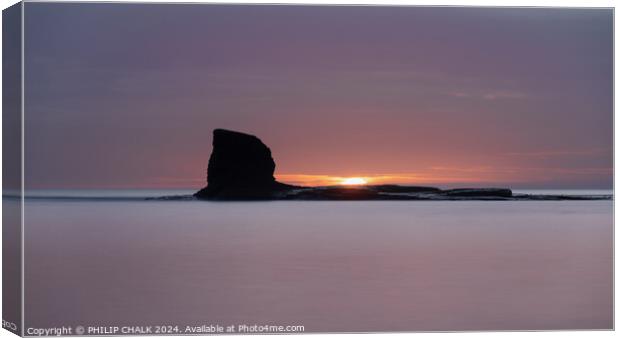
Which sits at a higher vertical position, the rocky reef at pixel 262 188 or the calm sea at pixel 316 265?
the rocky reef at pixel 262 188

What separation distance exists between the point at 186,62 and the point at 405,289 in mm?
2273

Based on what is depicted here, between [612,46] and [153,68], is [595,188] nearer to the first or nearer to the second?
[612,46]

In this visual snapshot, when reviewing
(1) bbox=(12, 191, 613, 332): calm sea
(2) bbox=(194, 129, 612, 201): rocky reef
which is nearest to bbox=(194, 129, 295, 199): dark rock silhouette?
(2) bbox=(194, 129, 612, 201): rocky reef

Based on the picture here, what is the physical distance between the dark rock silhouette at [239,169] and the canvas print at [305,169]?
0.02m

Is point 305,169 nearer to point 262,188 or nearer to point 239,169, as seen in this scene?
point 262,188

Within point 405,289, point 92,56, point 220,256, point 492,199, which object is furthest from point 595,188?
point 92,56

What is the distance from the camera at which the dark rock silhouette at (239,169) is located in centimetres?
974

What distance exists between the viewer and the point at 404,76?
985cm

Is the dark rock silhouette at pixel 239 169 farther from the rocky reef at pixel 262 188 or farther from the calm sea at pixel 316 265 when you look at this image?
the calm sea at pixel 316 265

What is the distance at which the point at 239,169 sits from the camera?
32.9 ft

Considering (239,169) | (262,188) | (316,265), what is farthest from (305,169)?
(316,265)

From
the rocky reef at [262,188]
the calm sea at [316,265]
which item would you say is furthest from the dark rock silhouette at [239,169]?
the calm sea at [316,265]

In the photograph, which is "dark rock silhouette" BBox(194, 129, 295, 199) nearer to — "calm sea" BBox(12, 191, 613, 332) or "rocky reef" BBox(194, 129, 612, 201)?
"rocky reef" BBox(194, 129, 612, 201)

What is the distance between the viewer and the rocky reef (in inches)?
384
